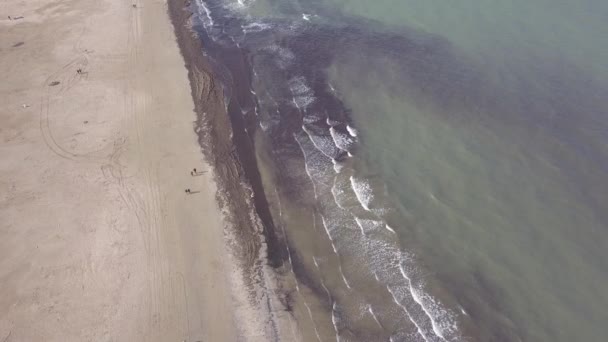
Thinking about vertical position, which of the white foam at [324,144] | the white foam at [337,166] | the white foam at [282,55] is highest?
the white foam at [282,55]

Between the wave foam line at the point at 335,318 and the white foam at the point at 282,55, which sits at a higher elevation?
the white foam at the point at 282,55

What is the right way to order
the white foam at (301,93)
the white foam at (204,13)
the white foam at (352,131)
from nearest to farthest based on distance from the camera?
the white foam at (352,131), the white foam at (301,93), the white foam at (204,13)

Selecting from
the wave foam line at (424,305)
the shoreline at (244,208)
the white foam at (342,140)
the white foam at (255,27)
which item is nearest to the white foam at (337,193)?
the white foam at (342,140)

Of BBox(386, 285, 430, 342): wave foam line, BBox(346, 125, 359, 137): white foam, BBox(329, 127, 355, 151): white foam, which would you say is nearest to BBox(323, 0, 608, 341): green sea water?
BBox(346, 125, 359, 137): white foam

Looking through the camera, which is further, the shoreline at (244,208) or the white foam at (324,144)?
the white foam at (324,144)

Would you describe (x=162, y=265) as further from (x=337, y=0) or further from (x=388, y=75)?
(x=337, y=0)

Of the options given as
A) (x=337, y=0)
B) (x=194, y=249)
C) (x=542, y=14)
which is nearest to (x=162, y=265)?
(x=194, y=249)

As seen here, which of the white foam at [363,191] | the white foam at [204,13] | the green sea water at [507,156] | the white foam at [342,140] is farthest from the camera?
the white foam at [204,13]

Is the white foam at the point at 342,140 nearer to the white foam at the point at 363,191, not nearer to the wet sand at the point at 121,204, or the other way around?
the white foam at the point at 363,191

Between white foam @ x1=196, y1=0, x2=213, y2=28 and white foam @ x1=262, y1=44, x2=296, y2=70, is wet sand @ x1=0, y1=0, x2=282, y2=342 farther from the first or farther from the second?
white foam @ x1=262, y1=44, x2=296, y2=70
